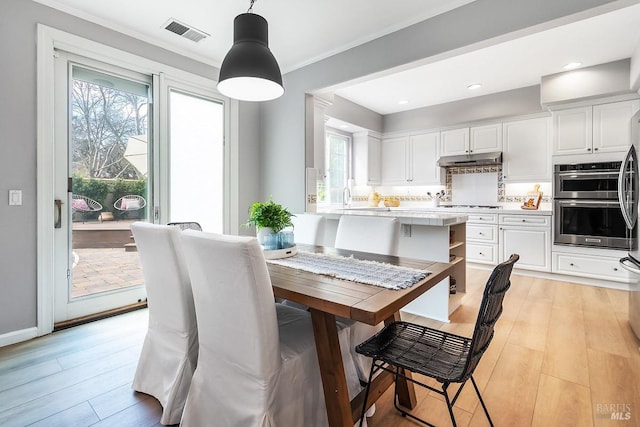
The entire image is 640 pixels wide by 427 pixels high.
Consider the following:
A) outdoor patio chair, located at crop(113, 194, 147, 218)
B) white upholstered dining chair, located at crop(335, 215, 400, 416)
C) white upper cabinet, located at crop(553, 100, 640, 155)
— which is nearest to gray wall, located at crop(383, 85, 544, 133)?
white upper cabinet, located at crop(553, 100, 640, 155)

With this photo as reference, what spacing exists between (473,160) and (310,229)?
3.40m

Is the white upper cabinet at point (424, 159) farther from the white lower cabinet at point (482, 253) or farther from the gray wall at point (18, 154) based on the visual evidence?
the gray wall at point (18, 154)

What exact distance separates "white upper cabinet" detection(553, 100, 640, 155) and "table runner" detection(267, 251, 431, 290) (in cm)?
367

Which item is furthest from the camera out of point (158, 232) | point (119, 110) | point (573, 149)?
point (573, 149)

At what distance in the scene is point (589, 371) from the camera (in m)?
1.96

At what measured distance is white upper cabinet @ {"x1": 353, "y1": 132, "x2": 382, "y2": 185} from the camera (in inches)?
219

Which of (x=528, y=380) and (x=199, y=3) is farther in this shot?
(x=199, y=3)

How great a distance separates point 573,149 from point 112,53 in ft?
16.9

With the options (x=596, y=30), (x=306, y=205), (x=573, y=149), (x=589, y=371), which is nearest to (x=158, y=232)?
(x=306, y=205)

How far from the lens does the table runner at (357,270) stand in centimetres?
142

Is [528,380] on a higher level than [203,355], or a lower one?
lower

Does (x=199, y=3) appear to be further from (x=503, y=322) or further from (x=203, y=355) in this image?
(x=503, y=322)

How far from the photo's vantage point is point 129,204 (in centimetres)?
295

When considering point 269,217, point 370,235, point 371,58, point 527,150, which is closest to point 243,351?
point 269,217
